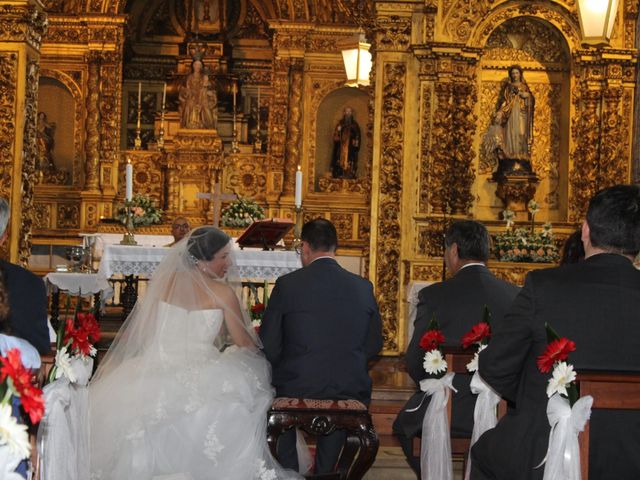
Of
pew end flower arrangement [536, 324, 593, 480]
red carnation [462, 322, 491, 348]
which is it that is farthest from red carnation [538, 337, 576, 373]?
red carnation [462, 322, 491, 348]

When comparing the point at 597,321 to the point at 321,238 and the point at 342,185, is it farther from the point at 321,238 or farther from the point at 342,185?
the point at 342,185

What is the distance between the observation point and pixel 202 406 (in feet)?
21.0

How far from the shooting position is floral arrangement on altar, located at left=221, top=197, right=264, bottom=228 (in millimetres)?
15156

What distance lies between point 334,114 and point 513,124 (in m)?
6.53

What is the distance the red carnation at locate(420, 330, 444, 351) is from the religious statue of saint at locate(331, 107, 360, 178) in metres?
14.0

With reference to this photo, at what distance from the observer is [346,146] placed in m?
19.8

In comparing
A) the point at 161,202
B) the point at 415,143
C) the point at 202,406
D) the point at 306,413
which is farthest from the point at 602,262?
the point at 161,202

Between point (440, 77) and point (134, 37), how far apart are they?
30.7 ft

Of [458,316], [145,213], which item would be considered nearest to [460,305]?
[458,316]

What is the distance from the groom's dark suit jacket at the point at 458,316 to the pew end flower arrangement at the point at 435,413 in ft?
0.52

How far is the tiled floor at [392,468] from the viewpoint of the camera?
7.70m

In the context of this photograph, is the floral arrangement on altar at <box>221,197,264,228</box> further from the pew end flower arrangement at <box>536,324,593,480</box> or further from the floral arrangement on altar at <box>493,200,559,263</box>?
the pew end flower arrangement at <box>536,324,593,480</box>

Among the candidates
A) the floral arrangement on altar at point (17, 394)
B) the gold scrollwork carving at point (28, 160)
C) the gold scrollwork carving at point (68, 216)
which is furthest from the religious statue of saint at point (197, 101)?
the floral arrangement on altar at point (17, 394)

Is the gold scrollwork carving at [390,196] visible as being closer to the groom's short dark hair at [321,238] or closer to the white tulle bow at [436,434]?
the groom's short dark hair at [321,238]
